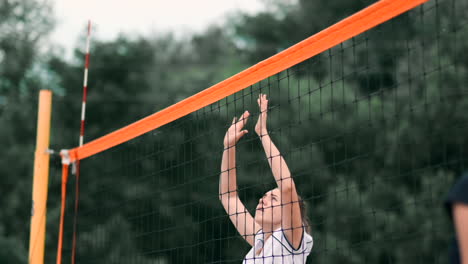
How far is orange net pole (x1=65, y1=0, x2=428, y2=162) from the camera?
3.53 meters

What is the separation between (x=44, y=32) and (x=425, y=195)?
13571 mm

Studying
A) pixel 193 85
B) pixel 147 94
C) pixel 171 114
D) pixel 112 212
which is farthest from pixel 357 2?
pixel 171 114

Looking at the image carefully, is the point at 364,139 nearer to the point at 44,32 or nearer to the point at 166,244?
the point at 166,244

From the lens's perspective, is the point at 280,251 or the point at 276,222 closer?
the point at 280,251

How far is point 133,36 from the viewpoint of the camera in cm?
2531

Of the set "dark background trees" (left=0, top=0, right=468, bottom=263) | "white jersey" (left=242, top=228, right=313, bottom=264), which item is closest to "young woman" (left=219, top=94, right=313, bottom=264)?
"white jersey" (left=242, top=228, right=313, bottom=264)

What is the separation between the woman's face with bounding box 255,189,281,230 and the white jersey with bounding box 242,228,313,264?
6 cm

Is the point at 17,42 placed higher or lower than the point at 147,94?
higher

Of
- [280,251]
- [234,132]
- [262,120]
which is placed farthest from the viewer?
[234,132]

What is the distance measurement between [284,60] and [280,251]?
3.23ft

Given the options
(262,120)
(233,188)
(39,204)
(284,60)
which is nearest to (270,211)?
(262,120)

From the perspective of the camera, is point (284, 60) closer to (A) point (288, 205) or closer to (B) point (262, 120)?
(B) point (262, 120)

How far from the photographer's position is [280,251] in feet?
12.2

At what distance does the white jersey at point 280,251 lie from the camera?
3.67 metres
